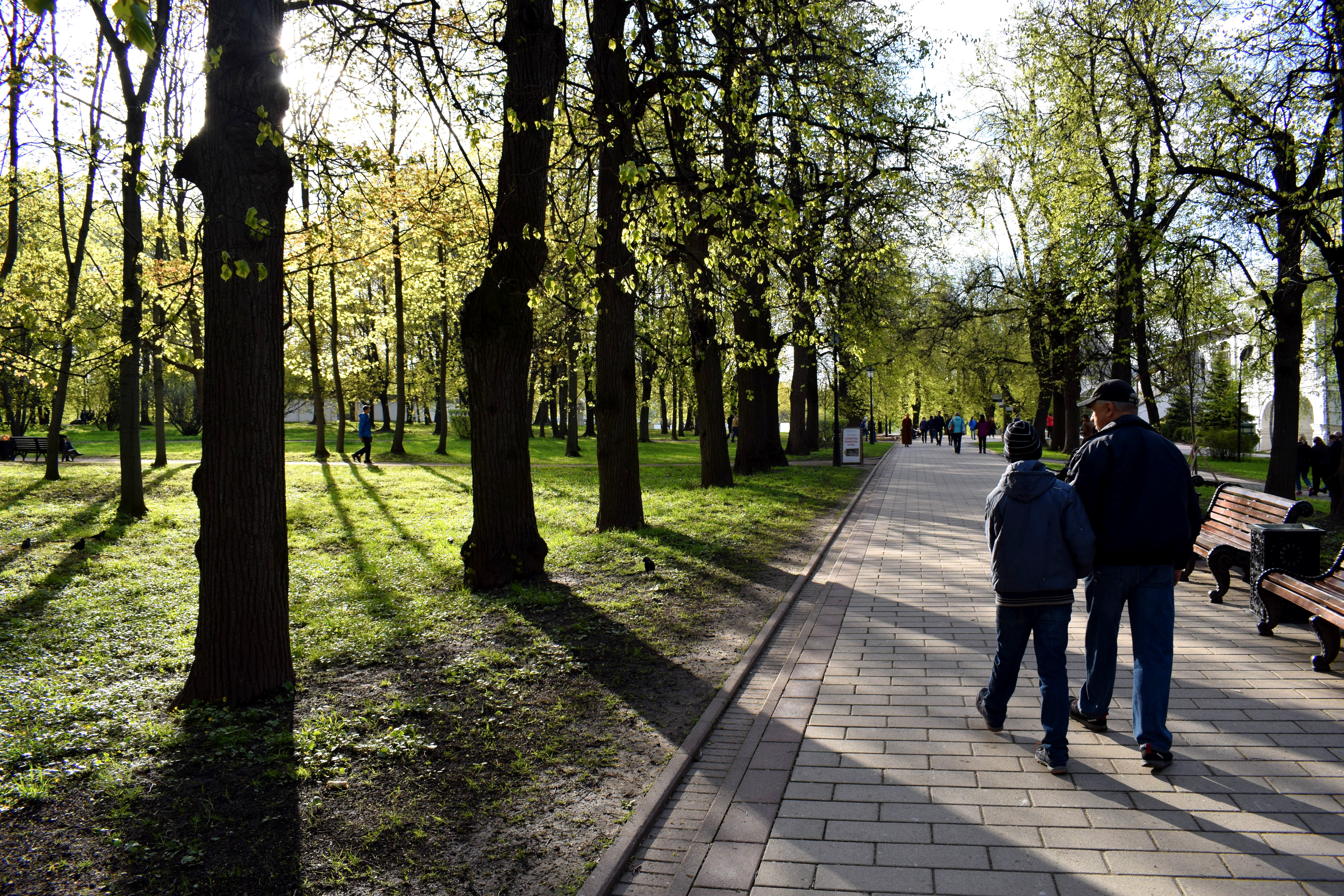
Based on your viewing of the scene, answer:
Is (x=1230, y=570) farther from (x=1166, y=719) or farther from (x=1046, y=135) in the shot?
(x=1046, y=135)

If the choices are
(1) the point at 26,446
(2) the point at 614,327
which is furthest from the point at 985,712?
(1) the point at 26,446

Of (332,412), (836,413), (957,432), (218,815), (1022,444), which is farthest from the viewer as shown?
(332,412)

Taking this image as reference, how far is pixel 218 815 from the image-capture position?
3.77 metres

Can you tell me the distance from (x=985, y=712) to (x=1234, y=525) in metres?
5.10

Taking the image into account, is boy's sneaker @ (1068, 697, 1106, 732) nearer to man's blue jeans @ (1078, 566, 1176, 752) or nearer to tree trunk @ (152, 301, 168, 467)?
man's blue jeans @ (1078, 566, 1176, 752)

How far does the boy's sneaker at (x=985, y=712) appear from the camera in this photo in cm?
481

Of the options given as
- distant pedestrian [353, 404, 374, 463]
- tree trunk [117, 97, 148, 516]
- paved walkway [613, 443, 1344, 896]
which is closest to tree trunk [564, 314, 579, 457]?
distant pedestrian [353, 404, 374, 463]

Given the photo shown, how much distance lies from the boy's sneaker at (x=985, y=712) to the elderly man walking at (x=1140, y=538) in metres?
0.71

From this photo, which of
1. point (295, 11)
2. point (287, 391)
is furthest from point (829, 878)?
point (287, 391)

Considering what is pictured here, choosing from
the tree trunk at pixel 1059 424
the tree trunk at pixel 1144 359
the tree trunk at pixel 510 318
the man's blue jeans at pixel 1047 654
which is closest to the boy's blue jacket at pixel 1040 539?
the man's blue jeans at pixel 1047 654

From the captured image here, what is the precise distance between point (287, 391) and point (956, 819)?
158 ft

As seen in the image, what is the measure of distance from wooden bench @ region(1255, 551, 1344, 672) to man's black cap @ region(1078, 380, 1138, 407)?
251cm

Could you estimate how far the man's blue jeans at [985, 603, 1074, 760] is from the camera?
4234mm

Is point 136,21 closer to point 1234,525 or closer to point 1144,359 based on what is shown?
point 1234,525
